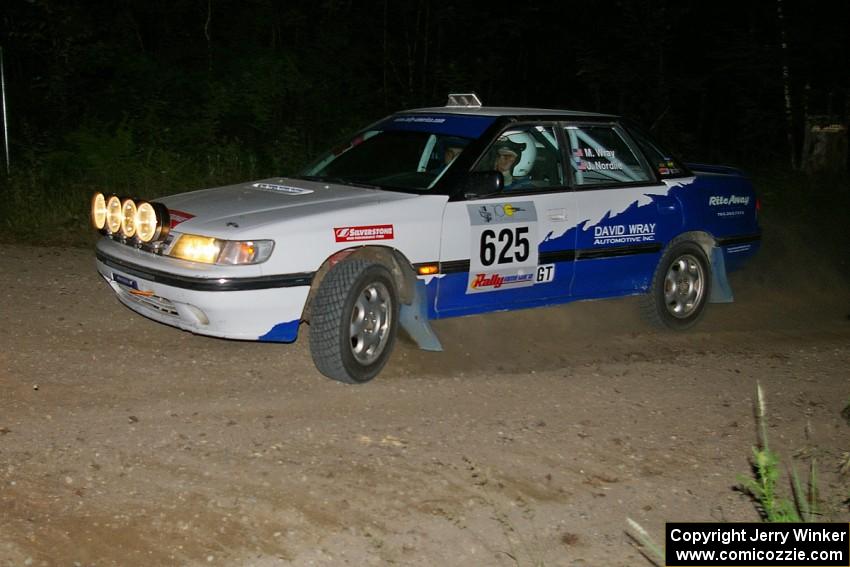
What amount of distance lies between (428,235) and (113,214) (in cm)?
193

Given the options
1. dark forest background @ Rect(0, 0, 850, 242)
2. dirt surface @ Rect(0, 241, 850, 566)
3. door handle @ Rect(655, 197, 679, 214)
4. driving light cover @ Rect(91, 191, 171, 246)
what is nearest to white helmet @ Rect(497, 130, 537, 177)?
door handle @ Rect(655, 197, 679, 214)

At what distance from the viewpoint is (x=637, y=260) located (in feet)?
24.4

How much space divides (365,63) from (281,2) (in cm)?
204

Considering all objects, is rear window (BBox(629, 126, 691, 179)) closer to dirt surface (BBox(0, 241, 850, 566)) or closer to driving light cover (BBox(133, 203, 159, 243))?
dirt surface (BBox(0, 241, 850, 566))

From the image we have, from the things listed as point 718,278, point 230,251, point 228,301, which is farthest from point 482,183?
point 718,278

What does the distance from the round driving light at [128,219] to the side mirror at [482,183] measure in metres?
2.00

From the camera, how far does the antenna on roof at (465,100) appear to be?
768 centimetres

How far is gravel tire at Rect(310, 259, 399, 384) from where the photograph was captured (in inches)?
228

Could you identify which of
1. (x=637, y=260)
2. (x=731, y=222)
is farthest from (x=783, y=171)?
(x=637, y=260)

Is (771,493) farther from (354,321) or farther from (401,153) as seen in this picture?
(401,153)

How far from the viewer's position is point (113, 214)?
245 inches

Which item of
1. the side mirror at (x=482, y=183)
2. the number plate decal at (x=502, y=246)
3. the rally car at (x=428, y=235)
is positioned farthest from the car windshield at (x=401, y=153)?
the number plate decal at (x=502, y=246)

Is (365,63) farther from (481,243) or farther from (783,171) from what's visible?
(481,243)
